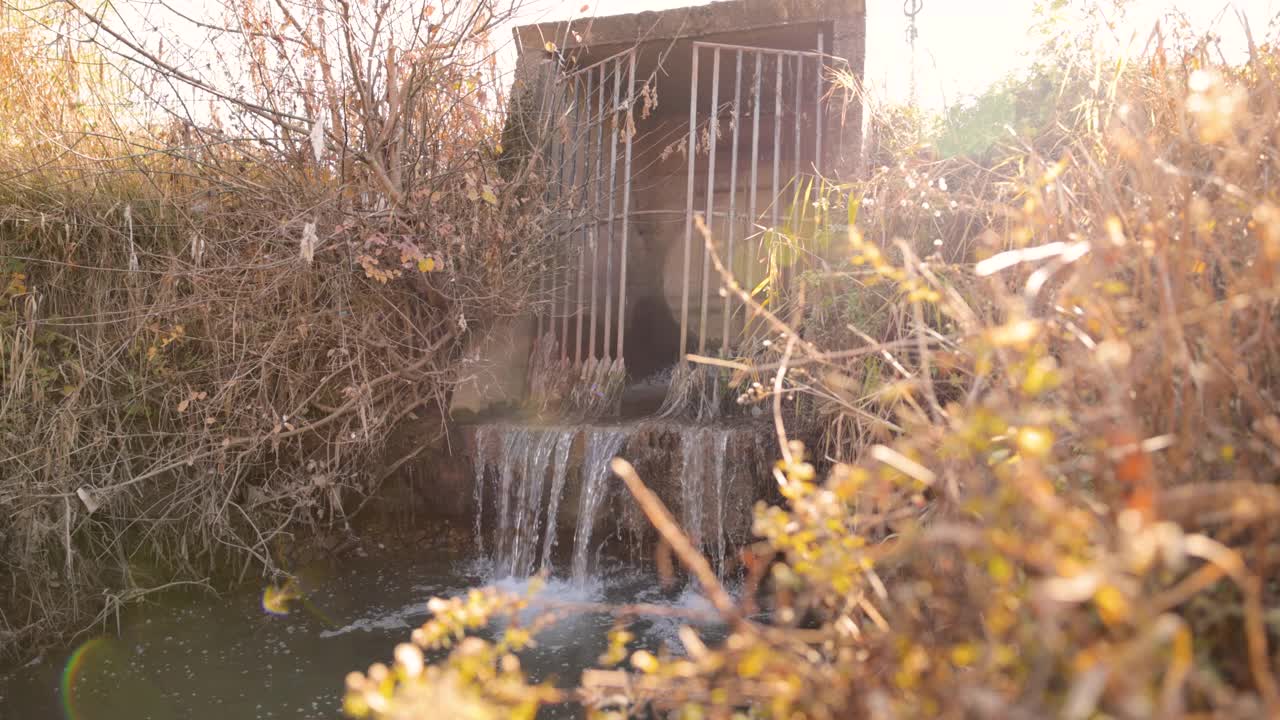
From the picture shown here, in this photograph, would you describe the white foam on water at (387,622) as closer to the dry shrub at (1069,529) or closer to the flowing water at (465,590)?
the flowing water at (465,590)

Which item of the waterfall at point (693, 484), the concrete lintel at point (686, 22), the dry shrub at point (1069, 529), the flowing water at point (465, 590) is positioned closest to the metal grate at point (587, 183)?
the concrete lintel at point (686, 22)

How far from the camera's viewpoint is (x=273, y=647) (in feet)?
11.8

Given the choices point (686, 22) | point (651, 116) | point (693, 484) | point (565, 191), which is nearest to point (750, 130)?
point (651, 116)

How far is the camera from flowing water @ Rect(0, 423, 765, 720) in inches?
127

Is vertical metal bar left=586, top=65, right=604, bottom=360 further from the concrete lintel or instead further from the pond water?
the pond water

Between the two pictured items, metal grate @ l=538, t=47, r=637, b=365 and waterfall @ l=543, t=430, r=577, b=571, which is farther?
metal grate @ l=538, t=47, r=637, b=365

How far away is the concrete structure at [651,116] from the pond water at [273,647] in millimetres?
1215

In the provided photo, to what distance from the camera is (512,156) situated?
16.7 feet

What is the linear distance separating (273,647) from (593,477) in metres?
1.61

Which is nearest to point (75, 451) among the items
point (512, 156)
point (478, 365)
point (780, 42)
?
point (478, 365)

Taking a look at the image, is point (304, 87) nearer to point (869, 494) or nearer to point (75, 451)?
point (75, 451)

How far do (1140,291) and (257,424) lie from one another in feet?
13.0

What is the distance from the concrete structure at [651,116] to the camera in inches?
190

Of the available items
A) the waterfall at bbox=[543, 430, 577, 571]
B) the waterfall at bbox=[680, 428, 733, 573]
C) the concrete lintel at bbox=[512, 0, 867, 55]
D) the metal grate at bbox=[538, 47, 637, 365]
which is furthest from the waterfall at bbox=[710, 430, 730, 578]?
the concrete lintel at bbox=[512, 0, 867, 55]
